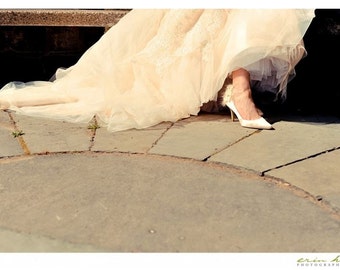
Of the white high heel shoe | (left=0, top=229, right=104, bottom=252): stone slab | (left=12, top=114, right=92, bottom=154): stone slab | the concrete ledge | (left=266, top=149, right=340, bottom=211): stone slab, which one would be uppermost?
the concrete ledge

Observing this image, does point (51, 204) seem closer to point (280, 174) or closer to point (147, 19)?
point (280, 174)

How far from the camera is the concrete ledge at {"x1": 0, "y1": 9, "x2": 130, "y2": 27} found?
3.80m

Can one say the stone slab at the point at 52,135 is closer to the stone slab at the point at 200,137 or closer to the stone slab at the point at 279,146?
the stone slab at the point at 200,137

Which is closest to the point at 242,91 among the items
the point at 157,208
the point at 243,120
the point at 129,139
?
the point at 243,120

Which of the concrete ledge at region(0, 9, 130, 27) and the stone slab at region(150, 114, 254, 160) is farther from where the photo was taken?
the concrete ledge at region(0, 9, 130, 27)

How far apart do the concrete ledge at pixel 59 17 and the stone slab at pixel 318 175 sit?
1.80m

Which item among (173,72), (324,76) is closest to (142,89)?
(173,72)

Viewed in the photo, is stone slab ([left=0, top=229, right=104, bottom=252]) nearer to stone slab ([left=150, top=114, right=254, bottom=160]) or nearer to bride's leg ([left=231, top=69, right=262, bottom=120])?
stone slab ([left=150, top=114, right=254, bottom=160])

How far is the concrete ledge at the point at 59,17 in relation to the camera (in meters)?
3.80

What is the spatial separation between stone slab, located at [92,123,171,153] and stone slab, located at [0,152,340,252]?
15 centimetres

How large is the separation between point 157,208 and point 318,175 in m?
0.72
